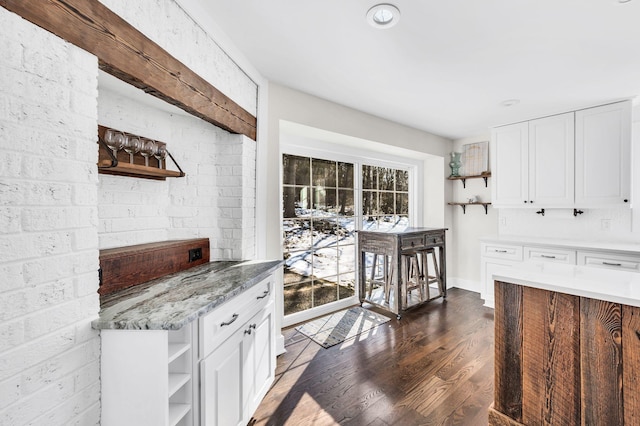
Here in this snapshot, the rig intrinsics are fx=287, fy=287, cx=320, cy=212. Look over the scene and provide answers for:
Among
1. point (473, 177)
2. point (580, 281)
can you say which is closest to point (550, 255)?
point (473, 177)

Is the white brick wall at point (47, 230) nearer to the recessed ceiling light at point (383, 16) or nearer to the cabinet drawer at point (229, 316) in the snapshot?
the cabinet drawer at point (229, 316)

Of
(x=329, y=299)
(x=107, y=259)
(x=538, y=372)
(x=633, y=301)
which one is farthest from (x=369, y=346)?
(x=107, y=259)

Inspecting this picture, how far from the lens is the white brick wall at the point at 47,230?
0.80m

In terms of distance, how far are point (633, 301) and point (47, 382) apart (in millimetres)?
2170

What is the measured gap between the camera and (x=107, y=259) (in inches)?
54.6

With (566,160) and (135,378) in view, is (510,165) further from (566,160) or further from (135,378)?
(135,378)

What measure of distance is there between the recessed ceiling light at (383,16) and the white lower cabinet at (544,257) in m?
2.13

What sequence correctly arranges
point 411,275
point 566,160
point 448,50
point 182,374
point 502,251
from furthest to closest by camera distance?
point 411,275 < point 502,251 < point 566,160 < point 448,50 < point 182,374

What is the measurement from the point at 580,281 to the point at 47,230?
7.37 ft

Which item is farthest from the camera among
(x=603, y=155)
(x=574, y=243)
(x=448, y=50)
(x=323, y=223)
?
(x=323, y=223)

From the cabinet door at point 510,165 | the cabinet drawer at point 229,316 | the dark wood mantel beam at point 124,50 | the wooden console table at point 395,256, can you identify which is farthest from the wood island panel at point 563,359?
Answer: the cabinet door at point 510,165

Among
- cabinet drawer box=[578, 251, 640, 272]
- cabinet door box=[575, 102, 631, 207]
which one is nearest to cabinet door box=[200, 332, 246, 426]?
cabinet drawer box=[578, 251, 640, 272]

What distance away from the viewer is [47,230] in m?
0.90

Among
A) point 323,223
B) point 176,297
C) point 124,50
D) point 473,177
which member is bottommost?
point 176,297
